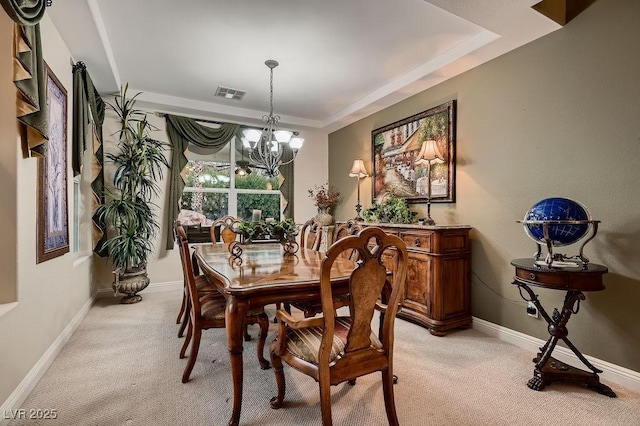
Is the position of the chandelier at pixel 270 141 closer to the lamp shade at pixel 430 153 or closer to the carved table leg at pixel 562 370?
the lamp shade at pixel 430 153

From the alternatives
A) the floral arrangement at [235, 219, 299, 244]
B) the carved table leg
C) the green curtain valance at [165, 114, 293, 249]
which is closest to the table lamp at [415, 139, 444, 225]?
the carved table leg

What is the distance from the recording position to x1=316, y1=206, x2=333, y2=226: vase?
209 inches

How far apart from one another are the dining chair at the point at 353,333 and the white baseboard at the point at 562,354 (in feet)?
5.59

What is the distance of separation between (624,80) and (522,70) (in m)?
0.76

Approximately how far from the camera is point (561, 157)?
2.49 metres

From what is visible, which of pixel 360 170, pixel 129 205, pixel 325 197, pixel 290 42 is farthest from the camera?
pixel 325 197

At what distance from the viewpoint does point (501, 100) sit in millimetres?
2934

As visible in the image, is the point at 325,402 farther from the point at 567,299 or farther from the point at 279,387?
the point at 567,299

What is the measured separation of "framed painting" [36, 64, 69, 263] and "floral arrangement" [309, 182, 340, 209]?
11.4 ft

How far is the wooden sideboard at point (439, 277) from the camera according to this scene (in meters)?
2.96

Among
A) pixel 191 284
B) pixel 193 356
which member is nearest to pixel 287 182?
pixel 191 284

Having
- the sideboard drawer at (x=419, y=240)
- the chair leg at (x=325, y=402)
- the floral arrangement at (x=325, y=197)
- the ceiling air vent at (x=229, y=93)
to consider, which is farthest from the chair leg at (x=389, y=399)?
the floral arrangement at (x=325, y=197)

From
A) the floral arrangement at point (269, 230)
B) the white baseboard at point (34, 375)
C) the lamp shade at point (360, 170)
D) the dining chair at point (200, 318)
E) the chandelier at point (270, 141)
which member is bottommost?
the white baseboard at point (34, 375)

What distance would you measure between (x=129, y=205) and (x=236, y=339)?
117 inches
